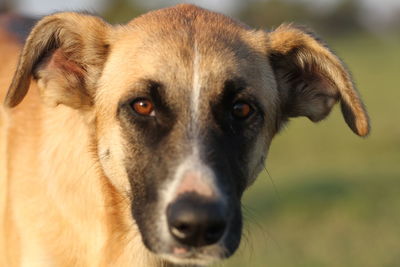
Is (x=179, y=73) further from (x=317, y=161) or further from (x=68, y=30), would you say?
(x=317, y=161)

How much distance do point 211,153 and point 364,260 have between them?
3.93 m

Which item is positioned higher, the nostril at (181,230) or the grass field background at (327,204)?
the nostril at (181,230)

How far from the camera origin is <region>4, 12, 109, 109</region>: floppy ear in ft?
15.6

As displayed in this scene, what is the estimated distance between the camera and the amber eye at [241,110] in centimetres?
457

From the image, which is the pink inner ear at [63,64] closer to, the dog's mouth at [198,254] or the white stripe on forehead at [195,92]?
the white stripe on forehead at [195,92]

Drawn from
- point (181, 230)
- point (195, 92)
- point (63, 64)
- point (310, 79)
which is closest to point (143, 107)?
point (195, 92)

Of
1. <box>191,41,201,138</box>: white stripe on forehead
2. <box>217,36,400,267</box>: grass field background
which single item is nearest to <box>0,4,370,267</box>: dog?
<box>191,41,201,138</box>: white stripe on forehead

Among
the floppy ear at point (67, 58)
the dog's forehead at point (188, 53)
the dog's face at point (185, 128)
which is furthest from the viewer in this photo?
the floppy ear at point (67, 58)

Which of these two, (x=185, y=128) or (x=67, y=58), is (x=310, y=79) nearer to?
(x=185, y=128)

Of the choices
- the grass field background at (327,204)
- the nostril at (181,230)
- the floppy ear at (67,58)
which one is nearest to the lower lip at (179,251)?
the nostril at (181,230)

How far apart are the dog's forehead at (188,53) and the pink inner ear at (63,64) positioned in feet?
0.81

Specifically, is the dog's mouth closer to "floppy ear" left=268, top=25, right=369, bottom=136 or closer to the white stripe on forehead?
the white stripe on forehead

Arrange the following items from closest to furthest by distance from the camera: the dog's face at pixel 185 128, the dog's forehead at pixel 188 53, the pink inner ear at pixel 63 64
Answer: the dog's face at pixel 185 128
the dog's forehead at pixel 188 53
the pink inner ear at pixel 63 64

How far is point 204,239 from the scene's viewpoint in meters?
4.06
